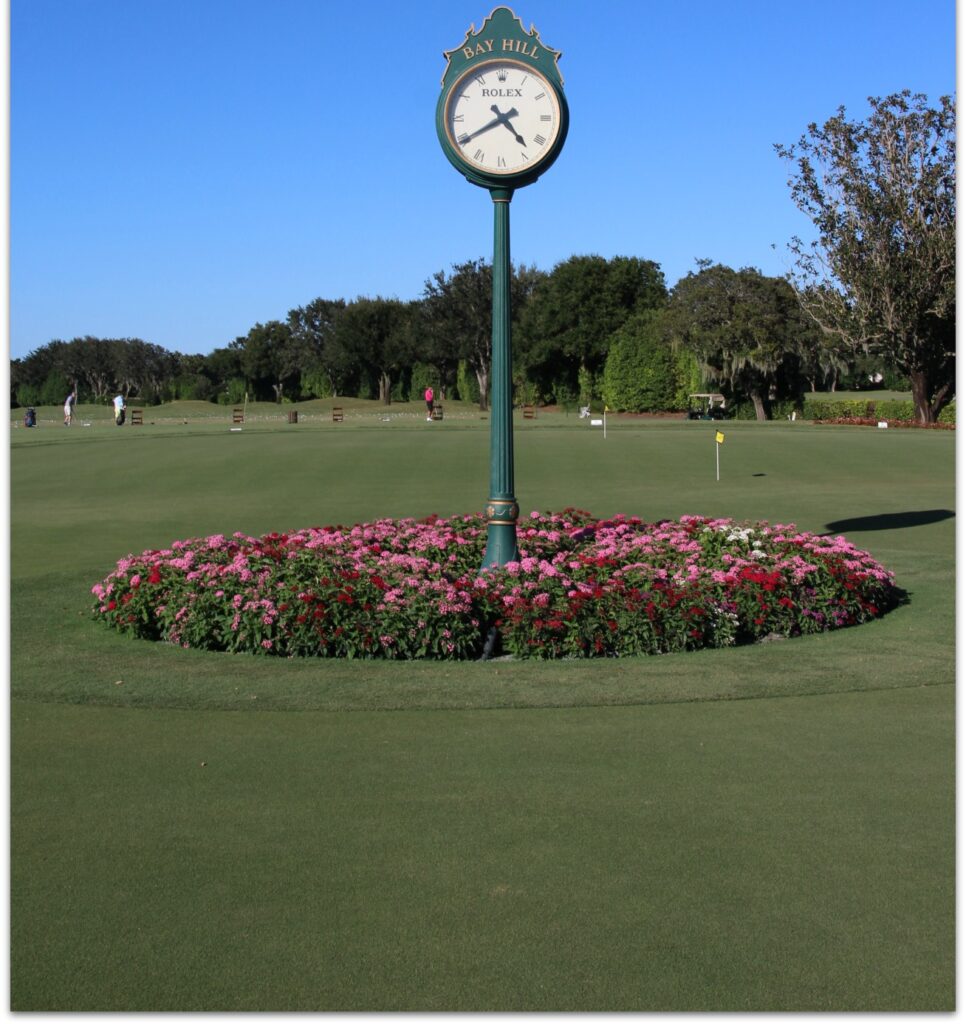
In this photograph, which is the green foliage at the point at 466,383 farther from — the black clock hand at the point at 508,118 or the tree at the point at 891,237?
the black clock hand at the point at 508,118

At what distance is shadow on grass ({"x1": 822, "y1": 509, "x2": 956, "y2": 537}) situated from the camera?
747 inches

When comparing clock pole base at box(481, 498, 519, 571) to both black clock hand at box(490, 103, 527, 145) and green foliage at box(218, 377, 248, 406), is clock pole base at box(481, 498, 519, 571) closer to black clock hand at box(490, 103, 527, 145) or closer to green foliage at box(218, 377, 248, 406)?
black clock hand at box(490, 103, 527, 145)

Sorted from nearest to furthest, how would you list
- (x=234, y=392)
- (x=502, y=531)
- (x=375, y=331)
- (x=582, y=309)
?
(x=502, y=531) < (x=582, y=309) < (x=375, y=331) < (x=234, y=392)

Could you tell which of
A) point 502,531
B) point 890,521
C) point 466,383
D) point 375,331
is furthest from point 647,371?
point 502,531

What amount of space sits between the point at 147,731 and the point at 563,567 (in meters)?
4.92

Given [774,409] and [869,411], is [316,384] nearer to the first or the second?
[774,409]

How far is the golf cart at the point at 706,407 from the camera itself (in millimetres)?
76688

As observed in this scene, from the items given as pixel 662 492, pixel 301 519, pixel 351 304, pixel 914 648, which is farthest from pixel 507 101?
pixel 351 304

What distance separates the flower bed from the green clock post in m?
1.22

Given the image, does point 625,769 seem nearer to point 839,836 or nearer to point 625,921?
point 839,836

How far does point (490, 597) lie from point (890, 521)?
11.7 m

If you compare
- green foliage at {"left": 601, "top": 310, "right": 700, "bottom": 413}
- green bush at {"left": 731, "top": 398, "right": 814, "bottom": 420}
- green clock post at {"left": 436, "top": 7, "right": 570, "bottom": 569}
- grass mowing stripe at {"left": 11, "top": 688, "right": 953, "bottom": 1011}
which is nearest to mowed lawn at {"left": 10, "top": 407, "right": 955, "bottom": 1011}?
grass mowing stripe at {"left": 11, "top": 688, "right": 953, "bottom": 1011}

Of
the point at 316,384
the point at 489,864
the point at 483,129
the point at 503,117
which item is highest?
the point at 316,384

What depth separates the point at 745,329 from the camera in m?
74.9
